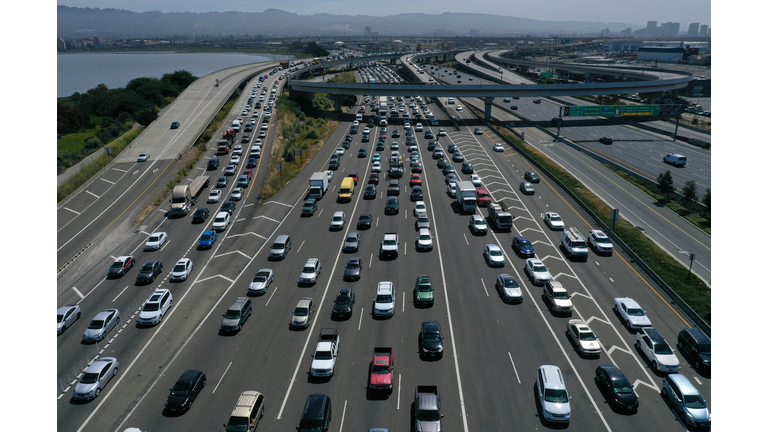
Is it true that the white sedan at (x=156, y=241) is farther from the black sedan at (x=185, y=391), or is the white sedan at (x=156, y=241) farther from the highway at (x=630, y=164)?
the highway at (x=630, y=164)

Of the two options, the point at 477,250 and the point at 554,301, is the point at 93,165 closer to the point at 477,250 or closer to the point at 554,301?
the point at 477,250

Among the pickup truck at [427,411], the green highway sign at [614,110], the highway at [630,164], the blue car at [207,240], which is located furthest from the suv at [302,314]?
the green highway sign at [614,110]

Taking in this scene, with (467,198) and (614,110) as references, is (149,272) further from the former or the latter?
(614,110)

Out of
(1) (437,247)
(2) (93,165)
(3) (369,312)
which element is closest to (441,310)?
(3) (369,312)

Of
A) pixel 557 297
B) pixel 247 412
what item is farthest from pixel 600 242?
pixel 247 412

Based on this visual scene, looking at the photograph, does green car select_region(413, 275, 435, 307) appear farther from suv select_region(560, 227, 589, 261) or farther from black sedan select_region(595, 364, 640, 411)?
suv select_region(560, 227, 589, 261)

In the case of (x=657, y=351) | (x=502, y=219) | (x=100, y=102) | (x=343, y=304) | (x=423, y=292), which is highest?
(x=100, y=102)
